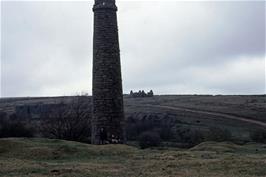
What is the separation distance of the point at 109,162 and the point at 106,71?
836cm

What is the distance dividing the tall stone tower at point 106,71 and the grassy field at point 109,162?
3367mm

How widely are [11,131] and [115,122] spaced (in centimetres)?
1506

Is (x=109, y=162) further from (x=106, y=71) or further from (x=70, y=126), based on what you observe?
(x=70, y=126)

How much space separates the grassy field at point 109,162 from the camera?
18.0 meters

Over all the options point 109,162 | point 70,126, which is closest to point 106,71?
point 109,162

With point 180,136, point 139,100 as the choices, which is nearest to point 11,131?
point 180,136

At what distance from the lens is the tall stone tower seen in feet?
96.2

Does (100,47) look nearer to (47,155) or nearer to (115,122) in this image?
(115,122)

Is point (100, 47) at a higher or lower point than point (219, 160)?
higher

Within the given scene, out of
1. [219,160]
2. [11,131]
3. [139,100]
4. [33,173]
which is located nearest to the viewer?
[33,173]

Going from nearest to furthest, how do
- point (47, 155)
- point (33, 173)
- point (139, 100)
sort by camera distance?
1. point (33, 173)
2. point (47, 155)
3. point (139, 100)

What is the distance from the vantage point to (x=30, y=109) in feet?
262

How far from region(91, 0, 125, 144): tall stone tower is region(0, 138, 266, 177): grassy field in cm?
337

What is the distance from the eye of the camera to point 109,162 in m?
21.9
